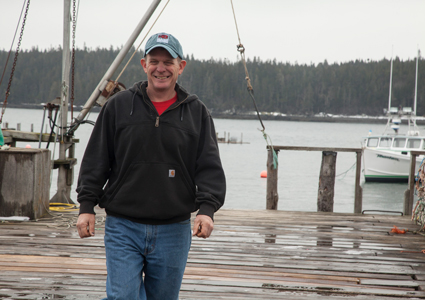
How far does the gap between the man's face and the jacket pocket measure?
43cm

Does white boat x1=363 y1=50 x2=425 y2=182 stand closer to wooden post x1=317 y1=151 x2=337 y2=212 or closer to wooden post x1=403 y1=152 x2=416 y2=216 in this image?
wooden post x1=403 y1=152 x2=416 y2=216

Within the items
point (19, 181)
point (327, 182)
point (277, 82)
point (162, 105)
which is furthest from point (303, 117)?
point (162, 105)

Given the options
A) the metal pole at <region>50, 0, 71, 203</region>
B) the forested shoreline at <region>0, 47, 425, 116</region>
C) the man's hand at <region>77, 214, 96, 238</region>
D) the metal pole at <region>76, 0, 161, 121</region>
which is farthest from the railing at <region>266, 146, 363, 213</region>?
the forested shoreline at <region>0, 47, 425, 116</region>

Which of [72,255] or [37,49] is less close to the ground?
[37,49]

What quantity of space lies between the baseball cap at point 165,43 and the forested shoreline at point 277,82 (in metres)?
144

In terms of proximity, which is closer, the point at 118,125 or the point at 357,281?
the point at 118,125

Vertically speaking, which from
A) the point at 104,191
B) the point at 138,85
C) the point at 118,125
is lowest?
the point at 104,191

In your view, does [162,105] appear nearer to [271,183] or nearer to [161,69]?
[161,69]

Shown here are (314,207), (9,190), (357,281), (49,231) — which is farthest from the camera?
(314,207)

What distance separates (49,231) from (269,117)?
158729 mm

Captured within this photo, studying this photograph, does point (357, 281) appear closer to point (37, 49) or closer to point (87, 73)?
point (87, 73)

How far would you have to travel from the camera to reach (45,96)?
15612 cm

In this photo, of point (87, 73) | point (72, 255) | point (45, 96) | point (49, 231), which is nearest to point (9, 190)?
point (49, 231)

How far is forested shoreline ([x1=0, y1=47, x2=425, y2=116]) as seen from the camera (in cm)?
14888
